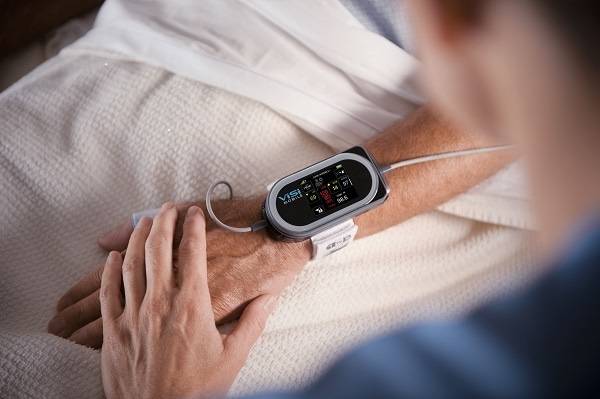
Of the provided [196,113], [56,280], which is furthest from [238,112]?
[56,280]

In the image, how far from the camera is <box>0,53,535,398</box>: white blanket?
2.81 ft

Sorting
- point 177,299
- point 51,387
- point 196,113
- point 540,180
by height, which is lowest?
point 51,387

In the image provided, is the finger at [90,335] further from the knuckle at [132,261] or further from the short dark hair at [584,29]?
the short dark hair at [584,29]

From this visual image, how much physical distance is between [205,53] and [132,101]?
0.48ft

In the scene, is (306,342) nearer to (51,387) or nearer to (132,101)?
(51,387)

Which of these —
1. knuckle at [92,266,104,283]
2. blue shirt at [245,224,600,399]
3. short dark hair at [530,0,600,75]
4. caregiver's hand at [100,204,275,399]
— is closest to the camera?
short dark hair at [530,0,600,75]

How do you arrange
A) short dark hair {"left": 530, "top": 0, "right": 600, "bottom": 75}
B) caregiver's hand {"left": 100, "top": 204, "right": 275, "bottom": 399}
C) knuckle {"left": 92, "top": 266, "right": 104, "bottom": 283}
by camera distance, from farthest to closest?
knuckle {"left": 92, "top": 266, "right": 104, "bottom": 283} < caregiver's hand {"left": 100, "top": 204, "right": 275, "bottom": 399} < short dark hair {"left": 530, "top": 0, "right": 600, "bottom": 75}

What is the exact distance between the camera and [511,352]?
0.49 metres

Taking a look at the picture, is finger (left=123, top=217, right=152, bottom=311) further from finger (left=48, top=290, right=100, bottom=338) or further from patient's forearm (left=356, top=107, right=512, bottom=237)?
patient's forearm (left=356, top=107, right=512, bottom=237)

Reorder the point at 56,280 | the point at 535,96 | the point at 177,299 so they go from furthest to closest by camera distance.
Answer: the point at 56,280 → the point at 177,299 → the point at 535,96

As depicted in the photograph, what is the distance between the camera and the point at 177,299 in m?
0.75

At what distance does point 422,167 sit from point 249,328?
36cm

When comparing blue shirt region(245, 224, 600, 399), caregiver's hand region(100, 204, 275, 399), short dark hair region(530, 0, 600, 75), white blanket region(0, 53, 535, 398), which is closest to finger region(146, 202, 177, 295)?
caregiver's hand region(100, 204, 275, 399)

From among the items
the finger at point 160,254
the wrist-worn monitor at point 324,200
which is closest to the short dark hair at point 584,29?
the wrist-worn monitor at point 324,200
